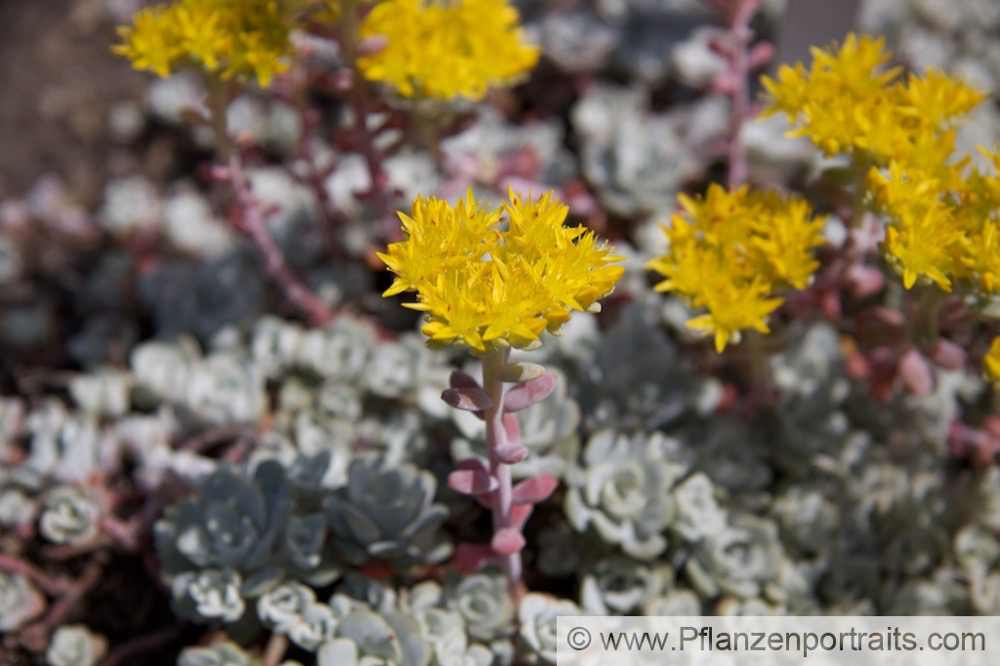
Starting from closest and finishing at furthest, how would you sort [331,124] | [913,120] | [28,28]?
1. [913,120]
2. [331,124]
3. [28,28]

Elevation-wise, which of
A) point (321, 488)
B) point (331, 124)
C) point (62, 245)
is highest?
point (331, 124)

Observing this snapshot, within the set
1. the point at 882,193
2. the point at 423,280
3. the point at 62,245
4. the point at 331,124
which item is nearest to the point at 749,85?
the point at 331,124

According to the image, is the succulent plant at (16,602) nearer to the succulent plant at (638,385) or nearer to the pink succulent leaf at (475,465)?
the pink succulent leaf at (475,465)

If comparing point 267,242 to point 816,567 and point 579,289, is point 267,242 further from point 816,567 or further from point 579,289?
point 816,567

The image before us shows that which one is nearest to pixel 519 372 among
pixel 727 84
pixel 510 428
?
pixel 510 428

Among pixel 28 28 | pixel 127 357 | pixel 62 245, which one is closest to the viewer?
pixel 127 357

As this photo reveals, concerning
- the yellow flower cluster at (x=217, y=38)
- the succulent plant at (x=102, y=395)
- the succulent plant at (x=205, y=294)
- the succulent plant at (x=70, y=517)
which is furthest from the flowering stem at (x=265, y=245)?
the succulent plant at (x=70, y=517)
